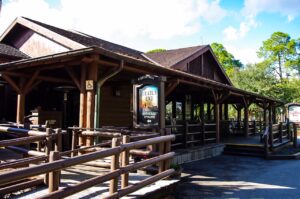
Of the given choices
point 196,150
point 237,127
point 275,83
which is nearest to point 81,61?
point 196,150

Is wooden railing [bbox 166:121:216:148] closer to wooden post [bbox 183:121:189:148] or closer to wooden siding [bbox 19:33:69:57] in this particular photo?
wooden post [bbox 183:121:189:148]

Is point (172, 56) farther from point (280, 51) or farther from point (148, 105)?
point (280, 51)

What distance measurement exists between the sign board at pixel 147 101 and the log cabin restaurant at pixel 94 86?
0.03 m

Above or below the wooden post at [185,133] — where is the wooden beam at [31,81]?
above

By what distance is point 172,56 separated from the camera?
1823 centimetres

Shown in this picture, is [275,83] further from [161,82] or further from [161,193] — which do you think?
[161,193]

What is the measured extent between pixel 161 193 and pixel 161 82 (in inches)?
132

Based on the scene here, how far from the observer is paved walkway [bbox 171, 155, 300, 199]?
641 centimetres

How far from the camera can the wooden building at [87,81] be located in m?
7.50

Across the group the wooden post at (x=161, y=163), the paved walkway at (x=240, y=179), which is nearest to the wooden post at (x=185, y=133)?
the paved walkway at (x=240, y=179)

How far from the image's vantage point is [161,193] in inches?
193

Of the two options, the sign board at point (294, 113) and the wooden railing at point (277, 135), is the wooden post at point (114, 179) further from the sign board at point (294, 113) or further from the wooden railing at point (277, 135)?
the sign board at point (294, 113)

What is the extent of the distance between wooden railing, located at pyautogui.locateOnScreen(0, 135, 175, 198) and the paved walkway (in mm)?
1194

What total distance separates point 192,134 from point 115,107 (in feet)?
11.7
